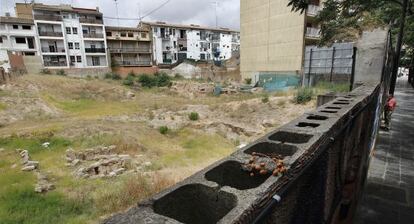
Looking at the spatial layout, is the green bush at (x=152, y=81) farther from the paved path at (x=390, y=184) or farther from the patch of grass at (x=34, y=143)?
the paved path at (x=390, y=184)

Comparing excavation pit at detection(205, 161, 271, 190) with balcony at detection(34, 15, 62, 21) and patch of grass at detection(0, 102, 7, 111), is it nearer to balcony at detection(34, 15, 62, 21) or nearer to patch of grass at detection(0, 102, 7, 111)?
patch of grass at detection(0, 102, 7, 111)

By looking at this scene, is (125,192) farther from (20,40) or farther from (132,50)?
(132,50)

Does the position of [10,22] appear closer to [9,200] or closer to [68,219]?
[9,200]

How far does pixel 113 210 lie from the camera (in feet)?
21.6

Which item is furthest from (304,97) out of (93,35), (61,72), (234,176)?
(93,35)

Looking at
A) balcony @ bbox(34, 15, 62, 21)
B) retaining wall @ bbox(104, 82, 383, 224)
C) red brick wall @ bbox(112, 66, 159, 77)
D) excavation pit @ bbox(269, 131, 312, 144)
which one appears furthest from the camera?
red brick wall @ bbox(112, 66, 159, 77)

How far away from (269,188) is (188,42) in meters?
50.1

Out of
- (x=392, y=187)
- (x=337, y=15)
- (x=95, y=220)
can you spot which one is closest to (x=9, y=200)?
(x=95, y=220)

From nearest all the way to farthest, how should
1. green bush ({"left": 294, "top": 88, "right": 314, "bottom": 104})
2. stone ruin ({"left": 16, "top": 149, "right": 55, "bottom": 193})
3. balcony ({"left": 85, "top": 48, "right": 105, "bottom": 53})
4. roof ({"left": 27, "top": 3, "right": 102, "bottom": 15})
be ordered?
stone ruin ({"left": 16, "top": 149, "right": 55, "bottom": 193}), green bush ({"left": 294, "top": 88, "right": 314, "bottom": 104}), roof ({"left": 27, "top": 3, "right": 102, "bottom": 15}), balcony ({"left": 85, "top": 48, "right": 105, "bottom": 53})

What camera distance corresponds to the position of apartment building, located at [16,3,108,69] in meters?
34.2

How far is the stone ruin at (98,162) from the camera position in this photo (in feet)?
30.9

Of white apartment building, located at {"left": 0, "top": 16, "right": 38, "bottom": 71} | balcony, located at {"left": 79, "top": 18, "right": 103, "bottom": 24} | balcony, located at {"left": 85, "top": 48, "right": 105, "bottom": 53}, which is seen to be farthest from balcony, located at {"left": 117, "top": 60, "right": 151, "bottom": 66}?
white apartment building, located at {"left": 0, "top": 16, "right": 38, "bottom": 71}

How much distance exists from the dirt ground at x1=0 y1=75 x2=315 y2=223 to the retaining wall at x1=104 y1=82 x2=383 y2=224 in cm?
564

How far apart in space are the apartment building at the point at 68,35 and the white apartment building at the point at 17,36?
823mm
